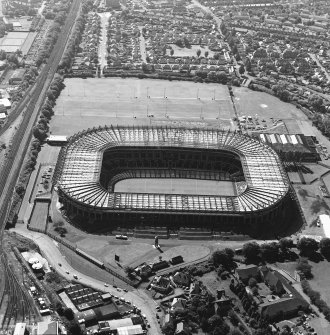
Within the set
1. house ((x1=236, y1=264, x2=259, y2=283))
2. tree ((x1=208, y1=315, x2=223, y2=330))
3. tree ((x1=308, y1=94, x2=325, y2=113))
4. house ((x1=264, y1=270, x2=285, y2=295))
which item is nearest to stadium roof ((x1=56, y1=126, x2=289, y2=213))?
house ((x1=236, y1=264, x2=259, y2=283))

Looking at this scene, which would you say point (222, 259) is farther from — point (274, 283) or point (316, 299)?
point (316, 299)

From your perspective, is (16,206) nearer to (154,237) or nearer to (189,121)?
(154,237)

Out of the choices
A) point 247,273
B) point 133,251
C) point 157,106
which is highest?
point 247,273

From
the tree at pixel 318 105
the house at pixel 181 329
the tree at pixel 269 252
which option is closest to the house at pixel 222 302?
the house at pixel 181 329

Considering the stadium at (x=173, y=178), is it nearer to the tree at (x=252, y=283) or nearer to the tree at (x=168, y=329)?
the tree at (x=252, y=283)

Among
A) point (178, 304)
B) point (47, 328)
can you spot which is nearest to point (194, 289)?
point (178, 304)
